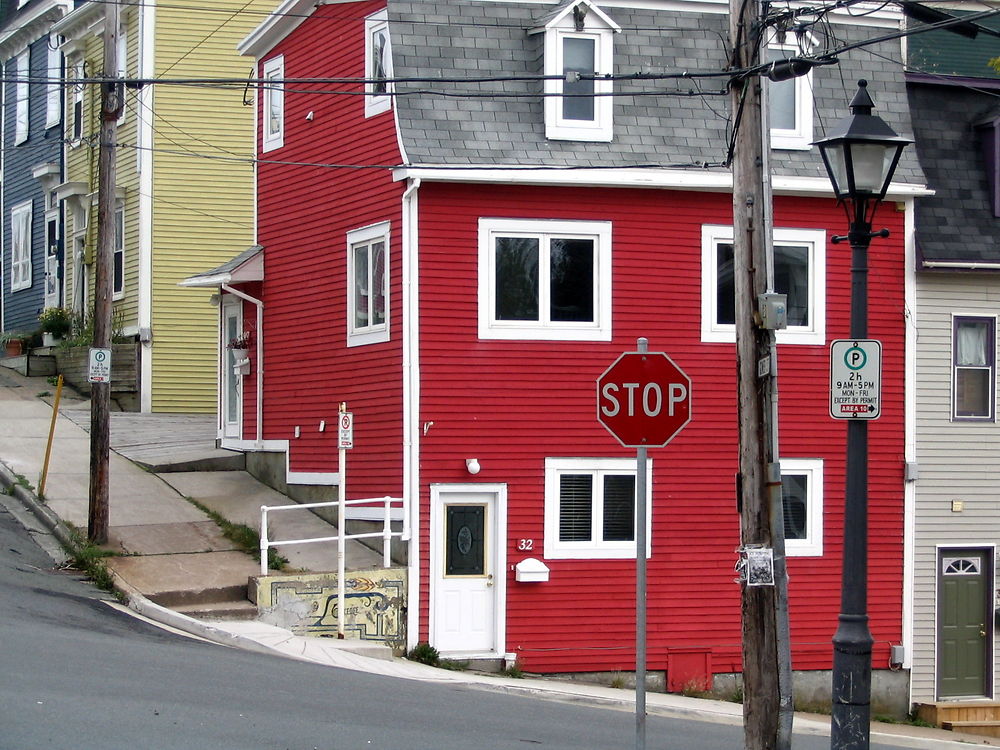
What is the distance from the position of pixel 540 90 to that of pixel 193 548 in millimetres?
7683

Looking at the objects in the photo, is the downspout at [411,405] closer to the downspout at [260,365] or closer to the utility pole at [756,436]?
the downspout at [260,365]

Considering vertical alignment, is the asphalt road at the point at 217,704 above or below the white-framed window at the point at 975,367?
below

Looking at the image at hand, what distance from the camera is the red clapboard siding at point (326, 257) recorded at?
60.7 feet

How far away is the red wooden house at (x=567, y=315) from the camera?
59.2 ft

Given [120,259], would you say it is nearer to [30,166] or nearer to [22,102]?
[30,166]

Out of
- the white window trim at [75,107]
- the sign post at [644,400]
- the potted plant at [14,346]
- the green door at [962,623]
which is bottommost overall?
the green door at [962,623]

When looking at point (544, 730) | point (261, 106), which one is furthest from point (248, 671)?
point (261, 106)

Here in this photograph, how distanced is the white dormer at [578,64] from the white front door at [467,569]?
4878 mm

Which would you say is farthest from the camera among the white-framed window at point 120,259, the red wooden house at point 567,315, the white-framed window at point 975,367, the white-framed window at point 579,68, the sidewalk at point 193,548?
the white-framed window at point 120,259

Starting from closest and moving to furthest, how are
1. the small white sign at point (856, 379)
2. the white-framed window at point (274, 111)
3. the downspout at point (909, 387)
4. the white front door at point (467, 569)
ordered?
1. the small white sign at point (856, 379)
2. the white front door at point (467, 569)
3. the downspout at point (909, 387)
4. the white-framed window at point (274, 111)

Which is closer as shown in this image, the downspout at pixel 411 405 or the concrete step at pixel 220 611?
the concrete step at pixel 220 611

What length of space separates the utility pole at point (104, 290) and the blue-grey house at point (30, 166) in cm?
1459

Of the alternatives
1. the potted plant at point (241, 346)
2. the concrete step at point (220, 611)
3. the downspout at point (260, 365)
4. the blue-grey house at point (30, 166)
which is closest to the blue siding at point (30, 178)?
the blue-grey house at point (30, 166)

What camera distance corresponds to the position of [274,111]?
21766 mm
